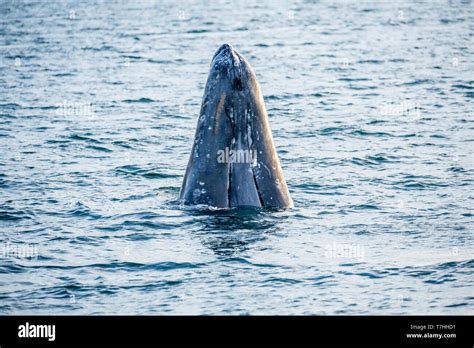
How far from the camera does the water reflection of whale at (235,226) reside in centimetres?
1385

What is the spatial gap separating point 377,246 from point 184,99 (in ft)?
44.3

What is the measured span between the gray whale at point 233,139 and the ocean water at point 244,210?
1.21 feet

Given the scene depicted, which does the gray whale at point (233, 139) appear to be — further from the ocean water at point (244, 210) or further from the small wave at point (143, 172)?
the small wave at point (143, 172)

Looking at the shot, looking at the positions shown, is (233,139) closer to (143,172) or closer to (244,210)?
(244,210)

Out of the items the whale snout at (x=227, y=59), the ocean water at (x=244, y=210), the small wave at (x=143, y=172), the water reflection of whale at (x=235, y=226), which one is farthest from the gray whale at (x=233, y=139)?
the small wave at (x=143, y=172)

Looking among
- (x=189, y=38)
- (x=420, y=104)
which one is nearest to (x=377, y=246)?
(x=420, y=104)

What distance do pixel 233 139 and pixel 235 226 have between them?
118cm

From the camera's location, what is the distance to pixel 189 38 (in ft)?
125

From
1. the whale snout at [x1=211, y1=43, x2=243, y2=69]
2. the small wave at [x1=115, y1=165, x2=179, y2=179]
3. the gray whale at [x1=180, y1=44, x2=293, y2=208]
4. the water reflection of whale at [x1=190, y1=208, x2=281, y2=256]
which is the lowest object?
the water reflection of whale at [x1=190, y1=208, x2=281, y2=256]

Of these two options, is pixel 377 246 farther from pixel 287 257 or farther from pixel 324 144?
pixel 324 144

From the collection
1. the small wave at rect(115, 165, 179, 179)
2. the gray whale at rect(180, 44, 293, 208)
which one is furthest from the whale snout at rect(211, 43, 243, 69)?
the small wave at rect(115, 165, 179, 179)

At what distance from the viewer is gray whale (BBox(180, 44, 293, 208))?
13984mm

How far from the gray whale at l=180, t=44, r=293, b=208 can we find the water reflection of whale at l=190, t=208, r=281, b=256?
0.15 metres

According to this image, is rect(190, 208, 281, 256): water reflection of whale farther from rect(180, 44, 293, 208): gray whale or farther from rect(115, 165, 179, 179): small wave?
rect(115, 165, 179, 179): small wave
